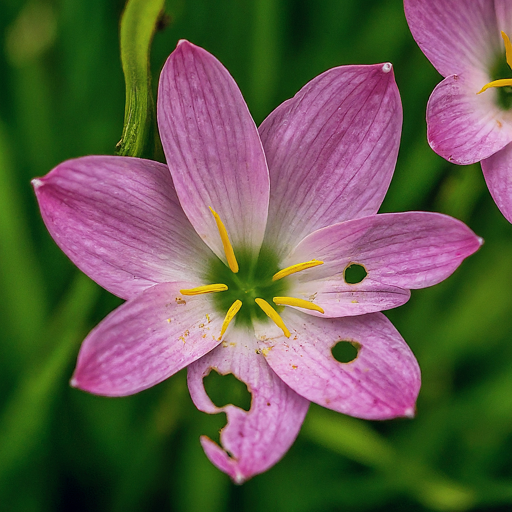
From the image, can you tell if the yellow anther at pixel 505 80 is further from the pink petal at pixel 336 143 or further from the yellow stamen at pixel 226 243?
→ the yellow stamen at pixel 226 243

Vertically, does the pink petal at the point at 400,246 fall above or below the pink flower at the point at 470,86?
below

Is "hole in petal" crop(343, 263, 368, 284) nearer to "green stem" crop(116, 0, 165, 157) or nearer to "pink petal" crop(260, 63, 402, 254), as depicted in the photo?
"pink petal" crop(260, 63, 402, 254)

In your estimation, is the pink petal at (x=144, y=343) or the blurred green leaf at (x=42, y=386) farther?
the blurred green leaf at (x=42, y=386)

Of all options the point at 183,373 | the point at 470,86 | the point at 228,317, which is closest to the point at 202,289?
the point at 228,317

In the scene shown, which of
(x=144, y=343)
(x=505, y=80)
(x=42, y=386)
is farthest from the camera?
(x=42, y=386)

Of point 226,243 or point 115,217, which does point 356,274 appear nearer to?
point 226,243

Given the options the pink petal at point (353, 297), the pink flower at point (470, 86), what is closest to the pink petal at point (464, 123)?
the pink flower at point (470, 86)
